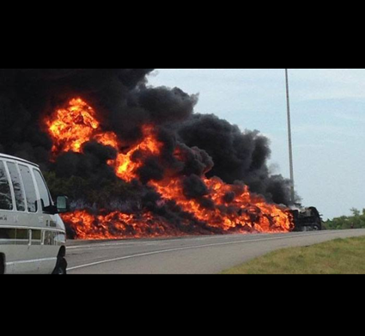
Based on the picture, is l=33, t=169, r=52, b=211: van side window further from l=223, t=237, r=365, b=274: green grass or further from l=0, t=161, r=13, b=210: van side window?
l=223, t=237, r=365, b=274: green grass

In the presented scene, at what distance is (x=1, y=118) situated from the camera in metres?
46.8

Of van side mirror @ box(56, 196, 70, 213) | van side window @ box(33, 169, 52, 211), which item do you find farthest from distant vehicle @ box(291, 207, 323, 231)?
van side mirror @ box(56, 196, 70, 213)

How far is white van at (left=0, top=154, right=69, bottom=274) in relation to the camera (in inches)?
367

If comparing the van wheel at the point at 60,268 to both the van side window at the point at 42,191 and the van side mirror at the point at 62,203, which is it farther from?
the van side mirror at the point at 62,203

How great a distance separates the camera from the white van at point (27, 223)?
933cm

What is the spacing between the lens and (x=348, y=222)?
211 ft

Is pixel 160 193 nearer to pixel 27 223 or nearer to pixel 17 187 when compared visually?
pixel 27 223

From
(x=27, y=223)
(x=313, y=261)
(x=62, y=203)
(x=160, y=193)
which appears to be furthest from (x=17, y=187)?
(x=160, y=193)

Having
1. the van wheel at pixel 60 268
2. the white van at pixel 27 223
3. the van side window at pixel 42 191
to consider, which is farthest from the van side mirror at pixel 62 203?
the van wheel at pixel 60 268

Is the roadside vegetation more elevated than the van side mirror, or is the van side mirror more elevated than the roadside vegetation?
the van side mirror

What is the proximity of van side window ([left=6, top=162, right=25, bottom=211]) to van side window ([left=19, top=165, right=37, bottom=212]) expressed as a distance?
0.21 m
